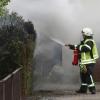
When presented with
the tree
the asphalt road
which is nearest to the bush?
the asphalt road

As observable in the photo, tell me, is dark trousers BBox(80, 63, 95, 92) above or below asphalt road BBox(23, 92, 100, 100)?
above

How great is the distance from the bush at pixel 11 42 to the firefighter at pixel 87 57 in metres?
1.26

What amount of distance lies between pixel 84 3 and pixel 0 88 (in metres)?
9.22

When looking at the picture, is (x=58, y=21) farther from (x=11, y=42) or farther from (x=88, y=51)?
(x=11, y=42)

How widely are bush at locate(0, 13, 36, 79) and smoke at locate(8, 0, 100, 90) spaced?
1.44 m

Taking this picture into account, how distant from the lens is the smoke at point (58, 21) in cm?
1538

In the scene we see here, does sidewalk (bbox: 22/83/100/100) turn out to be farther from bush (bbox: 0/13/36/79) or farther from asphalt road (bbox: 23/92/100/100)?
bush (bbox: 0/13/36/79)

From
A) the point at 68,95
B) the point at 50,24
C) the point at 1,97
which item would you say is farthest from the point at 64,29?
the point at 1,97

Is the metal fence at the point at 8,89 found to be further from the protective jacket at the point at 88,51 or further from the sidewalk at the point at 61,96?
the protective jacket at the point at 88,51

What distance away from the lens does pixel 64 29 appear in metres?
15.8

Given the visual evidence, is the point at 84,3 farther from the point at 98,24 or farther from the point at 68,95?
the point at 68,95

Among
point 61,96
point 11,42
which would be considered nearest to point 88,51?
point 61,96

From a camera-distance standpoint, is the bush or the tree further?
the tree

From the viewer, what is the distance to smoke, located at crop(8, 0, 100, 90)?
15381 mm
